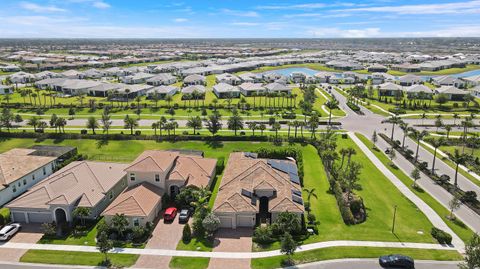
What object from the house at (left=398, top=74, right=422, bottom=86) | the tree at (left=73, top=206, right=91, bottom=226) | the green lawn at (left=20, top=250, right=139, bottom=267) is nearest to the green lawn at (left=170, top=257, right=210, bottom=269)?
the green lawn at (left=20, top=250, right=139, bottom=267)

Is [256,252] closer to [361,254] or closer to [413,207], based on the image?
[361,254]

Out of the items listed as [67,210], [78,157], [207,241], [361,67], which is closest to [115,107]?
[78,157]

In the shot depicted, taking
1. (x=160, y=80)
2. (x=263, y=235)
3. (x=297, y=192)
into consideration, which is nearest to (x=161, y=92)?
(x=160, y=80)

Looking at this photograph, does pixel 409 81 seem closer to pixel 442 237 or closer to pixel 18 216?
pixel 442 237

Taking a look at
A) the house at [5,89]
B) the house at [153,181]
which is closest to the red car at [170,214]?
the house at [153,181]

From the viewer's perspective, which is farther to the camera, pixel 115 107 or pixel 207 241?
pixel 115 107

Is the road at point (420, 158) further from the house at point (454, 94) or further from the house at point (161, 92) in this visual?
the house at point (161, 92)

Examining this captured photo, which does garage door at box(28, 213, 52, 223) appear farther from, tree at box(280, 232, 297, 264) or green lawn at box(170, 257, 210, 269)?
tree at box(280, 232, 297, 264)
